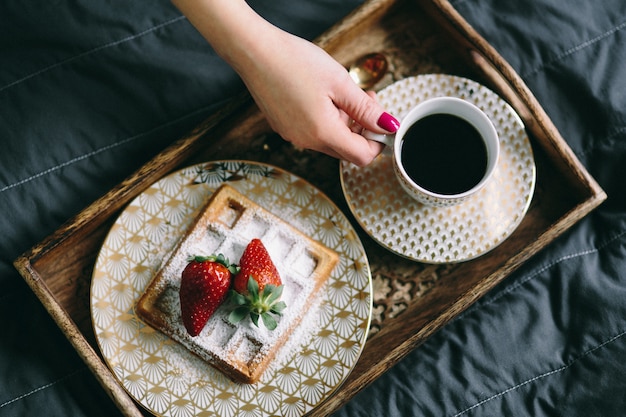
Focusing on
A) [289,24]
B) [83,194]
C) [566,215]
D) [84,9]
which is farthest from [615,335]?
[84,9]

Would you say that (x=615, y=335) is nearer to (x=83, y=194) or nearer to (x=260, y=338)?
(x=260, y=338)

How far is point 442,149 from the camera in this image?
108 centimetres

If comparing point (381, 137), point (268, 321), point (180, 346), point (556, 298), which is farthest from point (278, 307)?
point (556, 298)

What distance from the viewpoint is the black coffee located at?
1067 mm

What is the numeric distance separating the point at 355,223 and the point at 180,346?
38 cm

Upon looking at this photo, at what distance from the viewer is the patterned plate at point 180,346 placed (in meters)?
1.07

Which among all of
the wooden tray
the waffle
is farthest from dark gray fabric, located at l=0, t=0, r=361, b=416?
the waffle

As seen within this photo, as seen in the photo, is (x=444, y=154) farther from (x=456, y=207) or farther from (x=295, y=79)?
(x=295, y=79)

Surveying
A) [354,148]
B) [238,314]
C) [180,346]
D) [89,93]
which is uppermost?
[354,148]

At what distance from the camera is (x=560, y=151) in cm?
113

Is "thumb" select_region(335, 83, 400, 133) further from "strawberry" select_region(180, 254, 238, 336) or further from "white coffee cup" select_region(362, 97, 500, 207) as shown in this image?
"strawberry" select_region(180, 254, 238, 336)

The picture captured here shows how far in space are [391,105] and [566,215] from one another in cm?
36

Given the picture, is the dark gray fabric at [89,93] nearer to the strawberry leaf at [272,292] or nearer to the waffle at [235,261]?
the waffle at [235,261]

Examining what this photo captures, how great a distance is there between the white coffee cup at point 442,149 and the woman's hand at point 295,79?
1.9 inches
